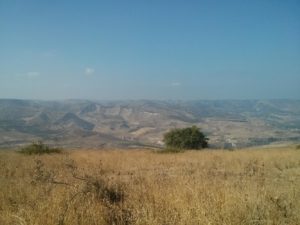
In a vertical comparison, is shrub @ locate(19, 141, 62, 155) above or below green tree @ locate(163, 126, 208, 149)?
above

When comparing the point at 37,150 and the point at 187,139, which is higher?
the point at 37,150

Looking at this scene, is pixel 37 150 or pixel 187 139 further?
pixel 187 139

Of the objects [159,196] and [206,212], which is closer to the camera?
[206,212]

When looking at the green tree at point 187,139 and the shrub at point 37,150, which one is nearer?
the shrub at point 37,150

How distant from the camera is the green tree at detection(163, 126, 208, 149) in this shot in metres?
42.4

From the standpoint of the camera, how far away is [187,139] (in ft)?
140

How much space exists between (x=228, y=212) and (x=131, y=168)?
31.1 feet

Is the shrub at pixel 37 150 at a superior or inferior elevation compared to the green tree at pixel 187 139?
superior

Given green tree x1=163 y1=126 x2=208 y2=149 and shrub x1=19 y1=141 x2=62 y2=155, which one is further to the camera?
green tree x1=163 y1=126 x2=208 y2=149

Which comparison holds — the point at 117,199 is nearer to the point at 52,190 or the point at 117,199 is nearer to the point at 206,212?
the point at 52,190

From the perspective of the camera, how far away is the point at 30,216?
5.62m

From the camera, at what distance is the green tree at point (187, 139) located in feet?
139

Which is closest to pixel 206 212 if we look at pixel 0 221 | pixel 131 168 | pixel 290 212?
pixel 290 212

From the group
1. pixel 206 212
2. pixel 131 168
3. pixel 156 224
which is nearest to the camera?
pixel 156 224
